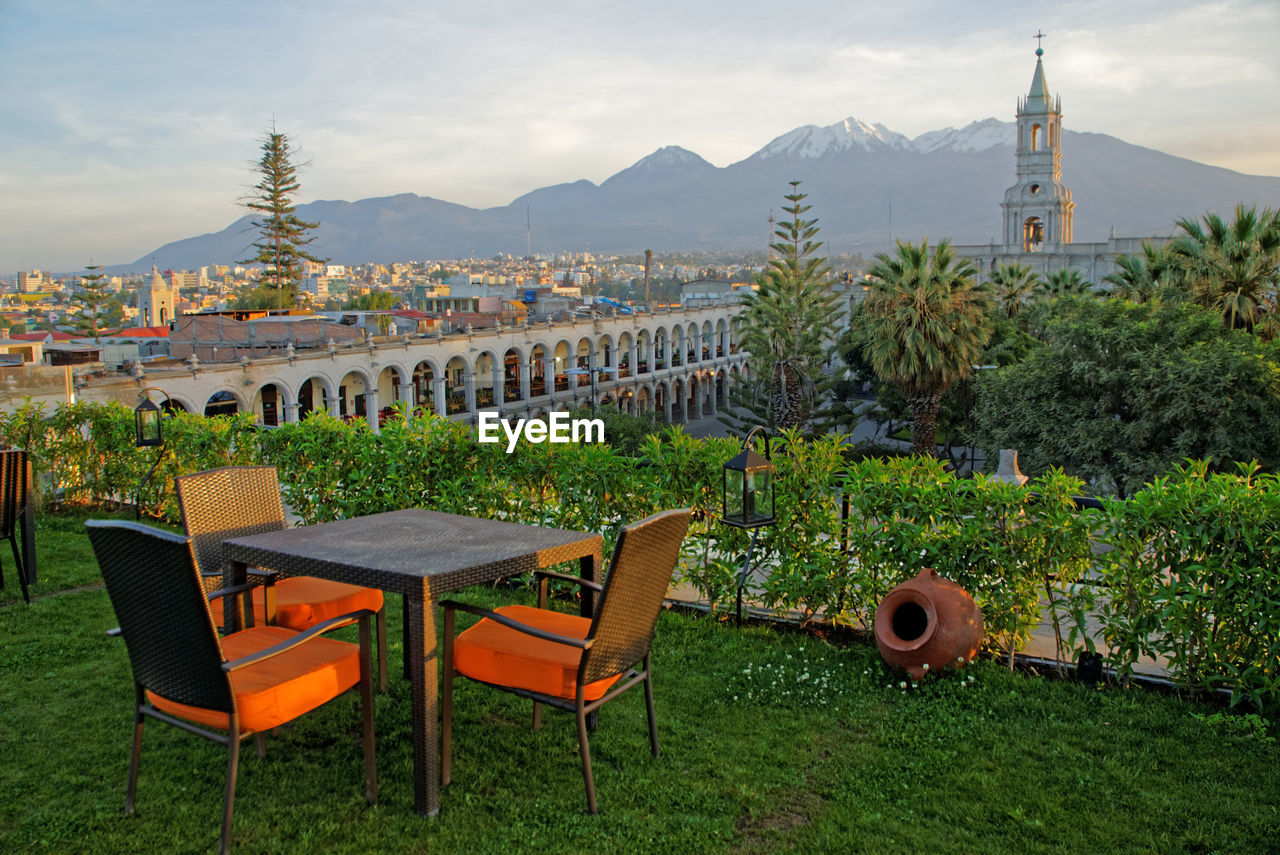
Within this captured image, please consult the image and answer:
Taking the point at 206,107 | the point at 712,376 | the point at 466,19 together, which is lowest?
the point at 712,376

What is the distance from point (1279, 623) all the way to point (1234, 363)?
13116mm

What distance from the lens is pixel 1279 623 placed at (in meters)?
3.49

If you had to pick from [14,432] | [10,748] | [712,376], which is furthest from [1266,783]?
[712,376]

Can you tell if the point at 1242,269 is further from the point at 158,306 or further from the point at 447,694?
the point at 158,306

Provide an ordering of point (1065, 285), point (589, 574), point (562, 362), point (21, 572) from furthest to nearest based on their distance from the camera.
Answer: point (562, 362) < point (1065, 285) < point (21, 572) < point (589, 574)

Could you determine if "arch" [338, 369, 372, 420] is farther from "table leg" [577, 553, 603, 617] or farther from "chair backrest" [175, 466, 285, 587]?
"table leg" [577, 553, 603, 617]

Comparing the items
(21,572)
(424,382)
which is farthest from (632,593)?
(424,382)

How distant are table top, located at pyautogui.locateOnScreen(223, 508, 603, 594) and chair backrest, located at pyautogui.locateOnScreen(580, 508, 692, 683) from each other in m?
0.38

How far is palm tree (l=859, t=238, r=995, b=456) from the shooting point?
63.7ft

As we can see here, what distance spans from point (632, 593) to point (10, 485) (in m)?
3.93

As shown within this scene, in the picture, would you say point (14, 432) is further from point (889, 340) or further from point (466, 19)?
point (889, 340)

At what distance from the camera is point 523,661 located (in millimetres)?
3000

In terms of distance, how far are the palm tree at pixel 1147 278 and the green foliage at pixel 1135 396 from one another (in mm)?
1237

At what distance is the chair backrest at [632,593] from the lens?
9.25 ft
